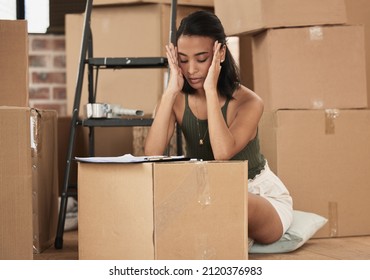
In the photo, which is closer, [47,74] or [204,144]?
[204,144]

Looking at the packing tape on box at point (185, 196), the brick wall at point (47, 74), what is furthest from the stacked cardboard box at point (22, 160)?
the brick wall at point (47, 74)

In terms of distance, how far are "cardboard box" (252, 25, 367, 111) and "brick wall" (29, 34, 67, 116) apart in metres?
2.02

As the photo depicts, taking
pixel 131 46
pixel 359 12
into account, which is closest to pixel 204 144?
pixel 359 12

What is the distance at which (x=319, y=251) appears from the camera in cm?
231

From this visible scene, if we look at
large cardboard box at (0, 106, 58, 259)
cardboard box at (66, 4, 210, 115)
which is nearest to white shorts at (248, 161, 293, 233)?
large cardboard box at (0, 106, 58, 259)

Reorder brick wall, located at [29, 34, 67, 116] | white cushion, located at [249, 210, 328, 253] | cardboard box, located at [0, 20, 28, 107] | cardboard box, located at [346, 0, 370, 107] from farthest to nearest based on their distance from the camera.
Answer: brick wall, located at [29, 34, 67, 116] → cardboard box, located at [346, 0, 370, 107] → white cushion, located at [249, 210, 328, 253] → cardboard box, located at [0, 20, 28, 107]

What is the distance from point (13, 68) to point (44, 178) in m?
0.46

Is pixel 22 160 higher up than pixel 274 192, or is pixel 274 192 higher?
pixel 22 160

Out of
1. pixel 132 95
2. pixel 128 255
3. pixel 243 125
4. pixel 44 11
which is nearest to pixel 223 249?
pixel 128 255

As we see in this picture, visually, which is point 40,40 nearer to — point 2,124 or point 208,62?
point 208,62

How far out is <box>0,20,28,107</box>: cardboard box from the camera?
2096 mm

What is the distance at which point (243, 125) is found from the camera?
2234 mm

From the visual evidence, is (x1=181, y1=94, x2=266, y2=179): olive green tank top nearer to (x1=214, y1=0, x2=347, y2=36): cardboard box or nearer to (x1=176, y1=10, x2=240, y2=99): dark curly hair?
(x1=176, y1=10, x2=240, y2=99): dark curly hair

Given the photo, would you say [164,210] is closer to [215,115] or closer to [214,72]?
[215,115]
